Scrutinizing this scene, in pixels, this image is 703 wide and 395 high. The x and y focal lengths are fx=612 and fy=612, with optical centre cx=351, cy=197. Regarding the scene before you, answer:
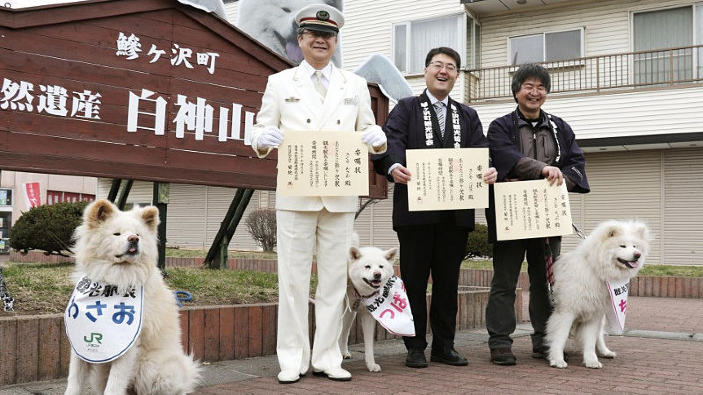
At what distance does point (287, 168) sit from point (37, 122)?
6.50 feet

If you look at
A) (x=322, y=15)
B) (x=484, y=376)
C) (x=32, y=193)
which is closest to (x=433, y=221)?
(x=484, y=376)

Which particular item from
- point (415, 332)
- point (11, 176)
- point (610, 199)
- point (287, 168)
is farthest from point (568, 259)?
point (11, 176)

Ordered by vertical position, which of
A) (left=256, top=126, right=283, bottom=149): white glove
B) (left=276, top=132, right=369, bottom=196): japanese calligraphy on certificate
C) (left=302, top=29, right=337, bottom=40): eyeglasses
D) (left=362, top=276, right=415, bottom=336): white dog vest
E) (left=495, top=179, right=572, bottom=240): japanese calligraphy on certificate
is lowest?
(left=362, top=276, right=415, bottom=336): white dog vest

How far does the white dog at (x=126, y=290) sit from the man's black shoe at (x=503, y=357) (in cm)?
252

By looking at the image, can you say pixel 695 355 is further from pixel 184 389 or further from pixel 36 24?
pixel 36 24

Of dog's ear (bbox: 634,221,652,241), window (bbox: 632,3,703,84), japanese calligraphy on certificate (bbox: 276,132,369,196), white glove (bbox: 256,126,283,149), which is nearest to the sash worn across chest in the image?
japanese calligraphy on certificate (bbox: 276,132,369,196)

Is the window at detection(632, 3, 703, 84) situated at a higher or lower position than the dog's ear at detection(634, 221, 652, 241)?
higher

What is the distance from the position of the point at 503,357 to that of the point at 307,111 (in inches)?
96.0

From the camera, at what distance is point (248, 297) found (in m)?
5.57

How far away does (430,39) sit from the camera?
17031mm

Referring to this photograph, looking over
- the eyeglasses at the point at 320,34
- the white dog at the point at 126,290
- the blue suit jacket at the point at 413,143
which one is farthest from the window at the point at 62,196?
the white dog at the point at 126,290

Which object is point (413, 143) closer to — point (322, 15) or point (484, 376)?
point (322, 15)

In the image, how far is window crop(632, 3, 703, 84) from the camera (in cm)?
1507

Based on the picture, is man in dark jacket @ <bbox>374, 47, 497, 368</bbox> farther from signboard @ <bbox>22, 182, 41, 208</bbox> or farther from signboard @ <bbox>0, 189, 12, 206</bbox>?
signboard @ <bbox>0, 189, 12, 206</bbox>
